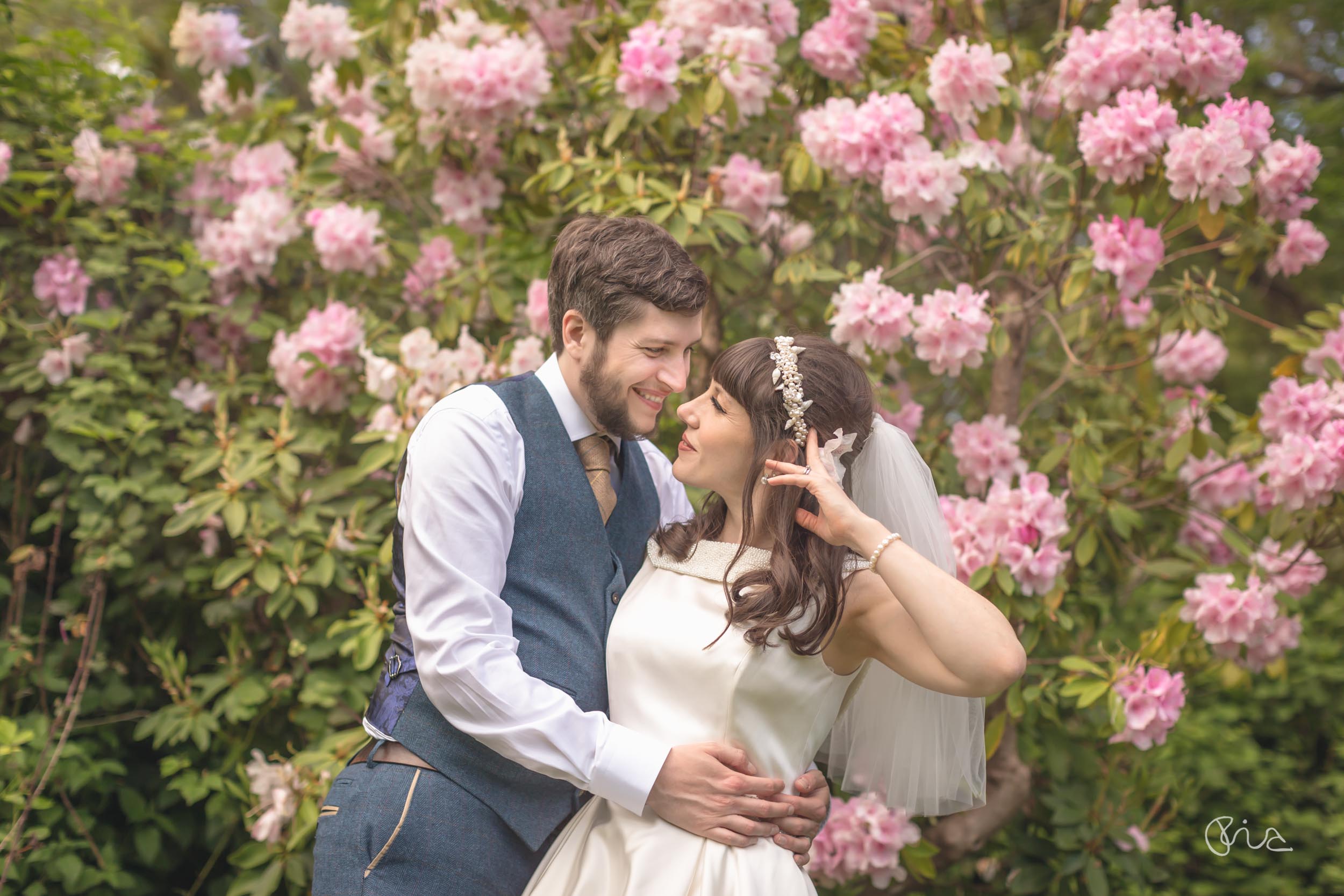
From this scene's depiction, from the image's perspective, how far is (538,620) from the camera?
1.88 meters

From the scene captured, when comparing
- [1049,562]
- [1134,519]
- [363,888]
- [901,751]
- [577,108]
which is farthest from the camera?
[577,108]

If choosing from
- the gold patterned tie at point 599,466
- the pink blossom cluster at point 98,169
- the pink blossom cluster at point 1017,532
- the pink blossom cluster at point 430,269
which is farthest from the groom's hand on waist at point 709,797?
the pink blossom cluster at point 98,169

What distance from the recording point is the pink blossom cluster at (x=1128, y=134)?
2.62 meters

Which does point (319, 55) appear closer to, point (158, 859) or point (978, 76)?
point (978, 76)

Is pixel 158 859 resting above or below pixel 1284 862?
above

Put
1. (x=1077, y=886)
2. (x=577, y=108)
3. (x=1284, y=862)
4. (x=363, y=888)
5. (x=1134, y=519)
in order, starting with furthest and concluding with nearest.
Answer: (x=1284, y=862)
(x=577, y=108)
(x=1077, y=886)
(x=1134, y=519)
(x=363, y=888)

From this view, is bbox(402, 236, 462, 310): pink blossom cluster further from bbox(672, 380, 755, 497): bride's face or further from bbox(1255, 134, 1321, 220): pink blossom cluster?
bbox(1255, 134, 1321, 220): pink blossom cluster

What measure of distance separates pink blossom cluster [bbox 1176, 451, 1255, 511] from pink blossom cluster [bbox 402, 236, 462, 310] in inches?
93.3

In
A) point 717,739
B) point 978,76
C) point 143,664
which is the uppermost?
point 978,76

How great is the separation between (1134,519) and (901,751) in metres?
1.15

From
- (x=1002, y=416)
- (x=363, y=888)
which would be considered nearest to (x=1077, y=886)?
(x=1002, y=416)

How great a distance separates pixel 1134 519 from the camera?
281 centimetres

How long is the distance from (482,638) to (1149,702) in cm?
168

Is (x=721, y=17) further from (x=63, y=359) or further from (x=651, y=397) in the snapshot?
(x=63, y=359)
